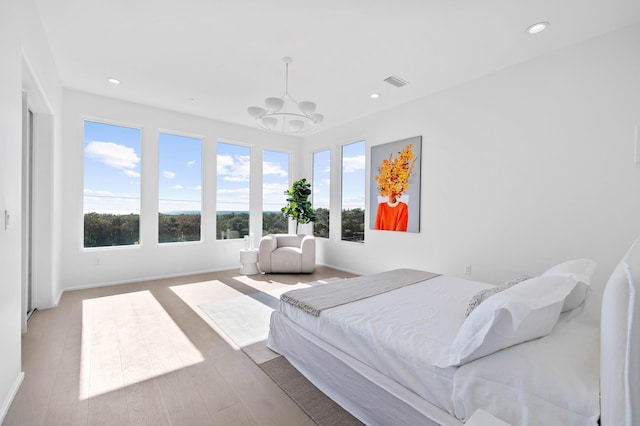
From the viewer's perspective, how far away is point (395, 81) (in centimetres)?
385

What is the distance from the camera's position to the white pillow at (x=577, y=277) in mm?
1695

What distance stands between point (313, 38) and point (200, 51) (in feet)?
4.07

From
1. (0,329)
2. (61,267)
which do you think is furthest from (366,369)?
(61,267)

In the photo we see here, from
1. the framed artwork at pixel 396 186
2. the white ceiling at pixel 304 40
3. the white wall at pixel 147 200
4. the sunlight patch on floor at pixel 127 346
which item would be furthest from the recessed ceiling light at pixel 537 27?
the white wall at pixel 147 200

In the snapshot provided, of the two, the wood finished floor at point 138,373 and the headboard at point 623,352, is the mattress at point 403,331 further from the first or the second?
the headboard at point 623,352

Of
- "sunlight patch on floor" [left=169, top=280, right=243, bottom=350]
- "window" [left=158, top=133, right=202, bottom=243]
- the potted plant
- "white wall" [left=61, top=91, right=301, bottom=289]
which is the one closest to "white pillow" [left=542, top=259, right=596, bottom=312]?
"sunlight patch on floor" [left=169, top=280, right=243, bottom=350]

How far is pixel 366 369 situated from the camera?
1739 millimetres

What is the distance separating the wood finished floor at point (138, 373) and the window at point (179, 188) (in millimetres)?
1786

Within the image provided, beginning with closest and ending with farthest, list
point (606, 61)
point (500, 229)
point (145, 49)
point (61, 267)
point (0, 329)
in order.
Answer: point (0, 329), point (606, 61), point (145, 49), point (500, 229), point (61, 267)

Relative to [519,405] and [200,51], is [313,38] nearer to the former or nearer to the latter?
[200,51]

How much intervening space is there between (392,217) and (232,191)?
3.13 m

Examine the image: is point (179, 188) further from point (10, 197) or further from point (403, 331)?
point (403, 331)

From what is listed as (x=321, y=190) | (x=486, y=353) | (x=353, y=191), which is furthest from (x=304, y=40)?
(x=321, y=190)

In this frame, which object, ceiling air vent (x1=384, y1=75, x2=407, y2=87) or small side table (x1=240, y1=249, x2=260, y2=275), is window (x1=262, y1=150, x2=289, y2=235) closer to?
small side table (x1=240, y1=249, x2=260, y2=275)
